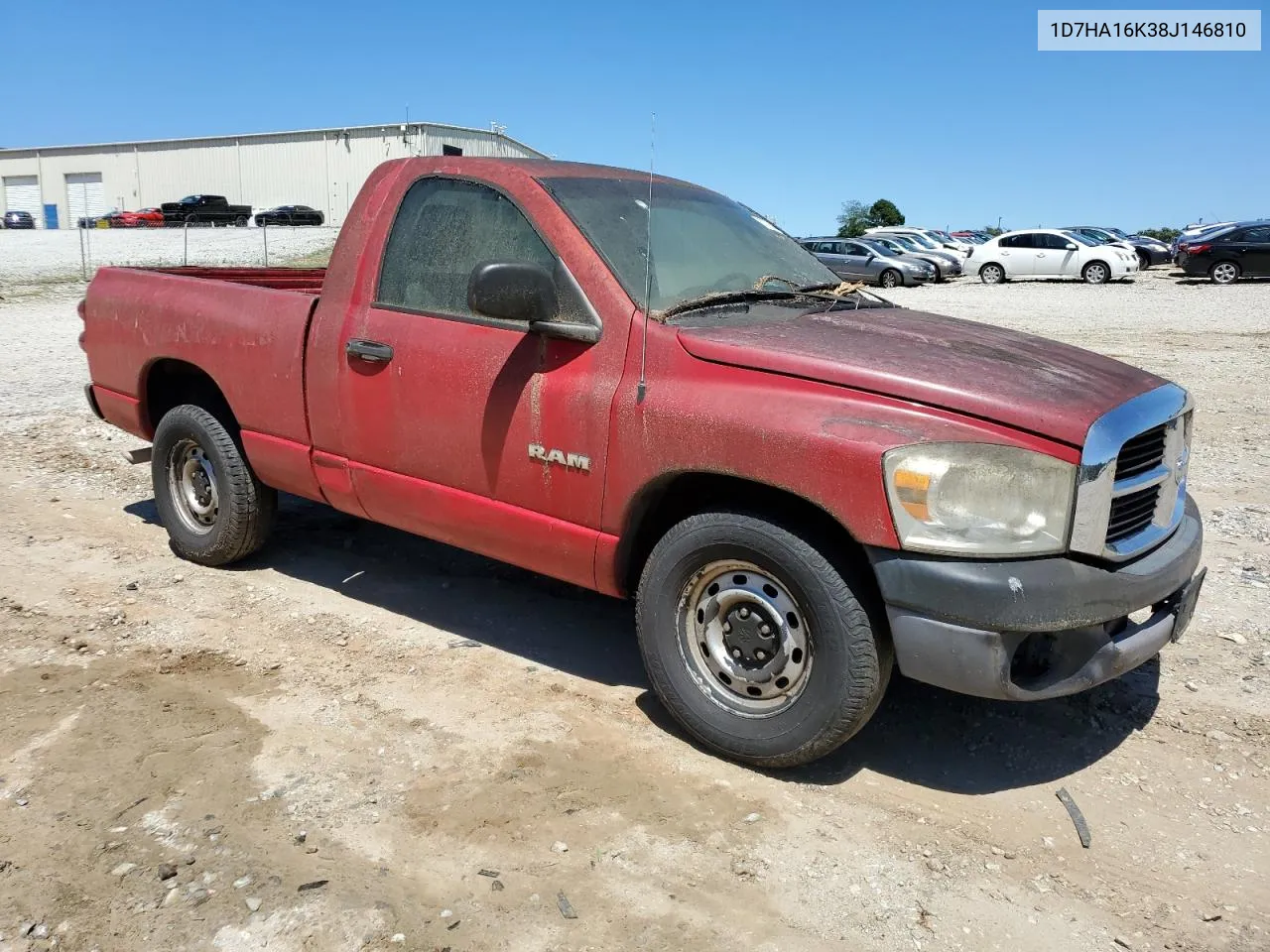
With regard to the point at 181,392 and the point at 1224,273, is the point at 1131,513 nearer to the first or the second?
the point at 181,392

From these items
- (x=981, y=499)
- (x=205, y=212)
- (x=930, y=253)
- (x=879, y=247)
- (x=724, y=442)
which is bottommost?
(x=981, y=499)

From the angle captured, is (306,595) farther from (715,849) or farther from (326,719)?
(715,849)

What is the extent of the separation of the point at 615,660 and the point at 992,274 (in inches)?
1107

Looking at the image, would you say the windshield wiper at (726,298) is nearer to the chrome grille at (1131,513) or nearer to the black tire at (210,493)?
the chrome grille at (1131,513)

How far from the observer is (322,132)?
189 ft

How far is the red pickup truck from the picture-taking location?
3016 millimetres

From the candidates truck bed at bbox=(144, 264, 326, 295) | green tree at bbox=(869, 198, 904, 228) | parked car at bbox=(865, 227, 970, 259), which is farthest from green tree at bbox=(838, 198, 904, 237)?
truck bed at bbox=(144, 264, 326, 295)

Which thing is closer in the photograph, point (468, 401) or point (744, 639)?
point (744, 639)

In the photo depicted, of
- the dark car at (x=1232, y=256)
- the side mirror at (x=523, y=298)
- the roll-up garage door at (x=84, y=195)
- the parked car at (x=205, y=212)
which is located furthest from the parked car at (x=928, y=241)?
the roll-up garage door at (x=84, y=195)

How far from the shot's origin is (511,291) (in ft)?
11.7

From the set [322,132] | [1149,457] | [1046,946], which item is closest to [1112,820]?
[1046,946]

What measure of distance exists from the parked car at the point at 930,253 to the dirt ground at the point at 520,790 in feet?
90.9

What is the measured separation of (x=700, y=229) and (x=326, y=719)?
2429 mm

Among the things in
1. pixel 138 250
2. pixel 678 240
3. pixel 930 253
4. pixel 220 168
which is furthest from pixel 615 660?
pixel 220 168
